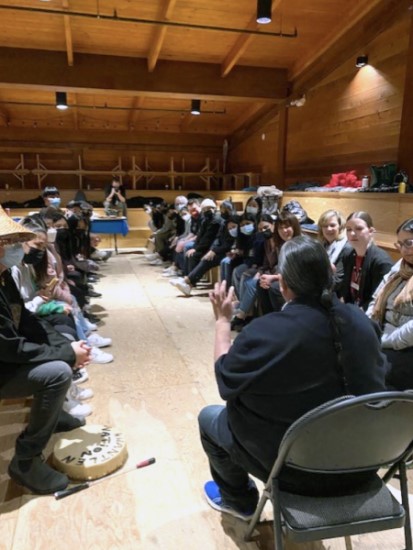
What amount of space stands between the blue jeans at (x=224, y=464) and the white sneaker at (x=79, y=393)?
1.11m

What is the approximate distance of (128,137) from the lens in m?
10.2

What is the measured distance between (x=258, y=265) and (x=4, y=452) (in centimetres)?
257

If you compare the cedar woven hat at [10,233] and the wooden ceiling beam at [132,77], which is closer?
the cedar woven hat at [10,233]

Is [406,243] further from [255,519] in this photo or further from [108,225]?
[108,225]

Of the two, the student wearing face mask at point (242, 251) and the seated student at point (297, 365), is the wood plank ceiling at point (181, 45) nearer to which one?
the student wearing face mask at point (242, 251)

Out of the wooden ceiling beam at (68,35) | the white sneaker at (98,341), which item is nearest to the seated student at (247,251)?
the white sneaker at (98,341)

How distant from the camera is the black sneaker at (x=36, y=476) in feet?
5.14

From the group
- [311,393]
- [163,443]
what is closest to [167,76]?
[163,443]

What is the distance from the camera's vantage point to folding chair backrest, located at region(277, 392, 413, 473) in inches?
34.4

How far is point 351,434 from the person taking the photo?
925 mm

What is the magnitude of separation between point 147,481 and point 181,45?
6177 mm

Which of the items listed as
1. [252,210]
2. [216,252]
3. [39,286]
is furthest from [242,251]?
[39,286]

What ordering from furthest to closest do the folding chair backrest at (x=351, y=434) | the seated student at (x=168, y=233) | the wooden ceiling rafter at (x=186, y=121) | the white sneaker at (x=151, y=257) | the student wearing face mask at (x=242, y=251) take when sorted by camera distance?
the wooden ceiling rafter at (x=186, y=121) < the white sneaker at (x=151, y=257) < the seated student at (x=168, y=233) < the student wearing face mask at (x=242, y=251) < the folding chair backrest at (x=351, y=434)

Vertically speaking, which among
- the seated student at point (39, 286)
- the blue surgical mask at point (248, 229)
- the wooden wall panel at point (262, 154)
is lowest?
the seated student at point (39, 286)
